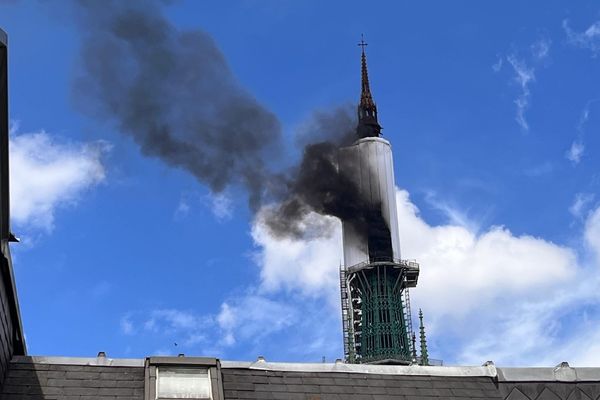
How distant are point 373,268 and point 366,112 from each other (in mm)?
22650

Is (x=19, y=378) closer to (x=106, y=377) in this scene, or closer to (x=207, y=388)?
(x=106, y=377)

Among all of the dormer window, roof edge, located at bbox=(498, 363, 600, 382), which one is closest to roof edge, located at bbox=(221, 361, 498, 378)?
roof edge, located at bbox=(498, 363, 600, 382)

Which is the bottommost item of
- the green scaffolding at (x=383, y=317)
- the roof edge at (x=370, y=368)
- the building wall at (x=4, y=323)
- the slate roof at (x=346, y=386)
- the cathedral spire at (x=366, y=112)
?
the slate roof at (x=346, y=386)

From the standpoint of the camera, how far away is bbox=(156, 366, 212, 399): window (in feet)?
43.9

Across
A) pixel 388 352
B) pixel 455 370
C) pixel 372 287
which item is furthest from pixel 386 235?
pixel 455 370

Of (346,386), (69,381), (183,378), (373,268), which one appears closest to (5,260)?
(69,381)

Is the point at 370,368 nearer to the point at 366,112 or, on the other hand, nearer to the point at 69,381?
the point at 69,381

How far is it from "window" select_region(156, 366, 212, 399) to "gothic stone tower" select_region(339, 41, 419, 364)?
87.1 m

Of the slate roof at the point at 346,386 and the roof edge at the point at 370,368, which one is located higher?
the roof edge at the point at 370,368

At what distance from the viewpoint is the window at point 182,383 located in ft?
43.9

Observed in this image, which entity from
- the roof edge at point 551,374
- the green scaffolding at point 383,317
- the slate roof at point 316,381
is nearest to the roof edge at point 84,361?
the slate roof at point 316,381

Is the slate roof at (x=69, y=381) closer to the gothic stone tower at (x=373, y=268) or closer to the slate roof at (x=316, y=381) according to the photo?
the slate roof at (x=316, y=381)

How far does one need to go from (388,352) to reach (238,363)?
86.4m

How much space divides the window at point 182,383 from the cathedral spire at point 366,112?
96.6m
